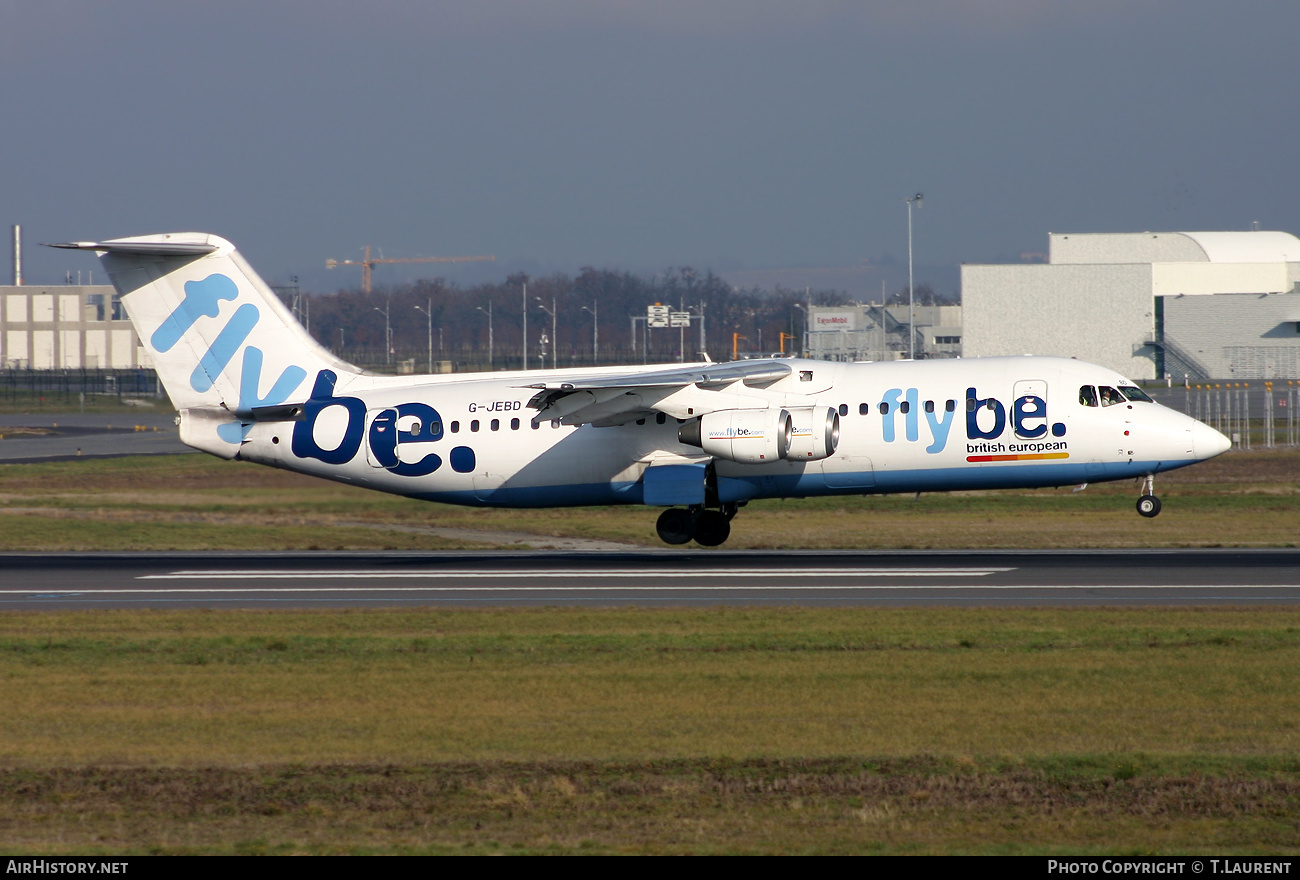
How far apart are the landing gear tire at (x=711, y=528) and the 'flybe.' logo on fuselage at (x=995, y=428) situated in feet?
14.7

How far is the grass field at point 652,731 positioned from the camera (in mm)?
9867

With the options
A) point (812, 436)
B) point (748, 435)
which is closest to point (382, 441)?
point (748, 435)

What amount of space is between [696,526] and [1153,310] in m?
77.3

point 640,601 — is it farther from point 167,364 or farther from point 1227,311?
point 1227,311

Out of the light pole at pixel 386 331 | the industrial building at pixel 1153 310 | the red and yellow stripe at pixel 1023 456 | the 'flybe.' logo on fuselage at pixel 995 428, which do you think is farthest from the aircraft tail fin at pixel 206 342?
the light pole at pixel 386 331

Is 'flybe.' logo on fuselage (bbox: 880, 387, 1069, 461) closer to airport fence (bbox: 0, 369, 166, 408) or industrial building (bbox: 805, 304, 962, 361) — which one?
airport fence (bbox: 0, 369, 166, 408)

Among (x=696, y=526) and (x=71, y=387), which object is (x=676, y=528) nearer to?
(x=696, y=526)

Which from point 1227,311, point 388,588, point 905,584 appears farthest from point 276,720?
point 1227,311

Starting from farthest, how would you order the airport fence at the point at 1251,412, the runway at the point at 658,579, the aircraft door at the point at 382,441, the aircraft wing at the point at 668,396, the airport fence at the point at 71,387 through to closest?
the airport fence at the point at 71,387 → the airport fence at the point at 1251,412 → the aircraft door at the point at 382,441 → the aircraft wing at the point at 668,396 → the runway at the point at 658,579

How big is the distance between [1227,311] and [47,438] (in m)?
76.2

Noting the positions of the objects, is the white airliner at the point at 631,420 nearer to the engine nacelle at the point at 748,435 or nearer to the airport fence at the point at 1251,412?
the engine nacelle at the point at 748,435

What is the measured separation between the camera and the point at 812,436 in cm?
2698

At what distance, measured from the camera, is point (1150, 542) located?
30.5 m

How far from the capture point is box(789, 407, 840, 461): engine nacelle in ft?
88.5
